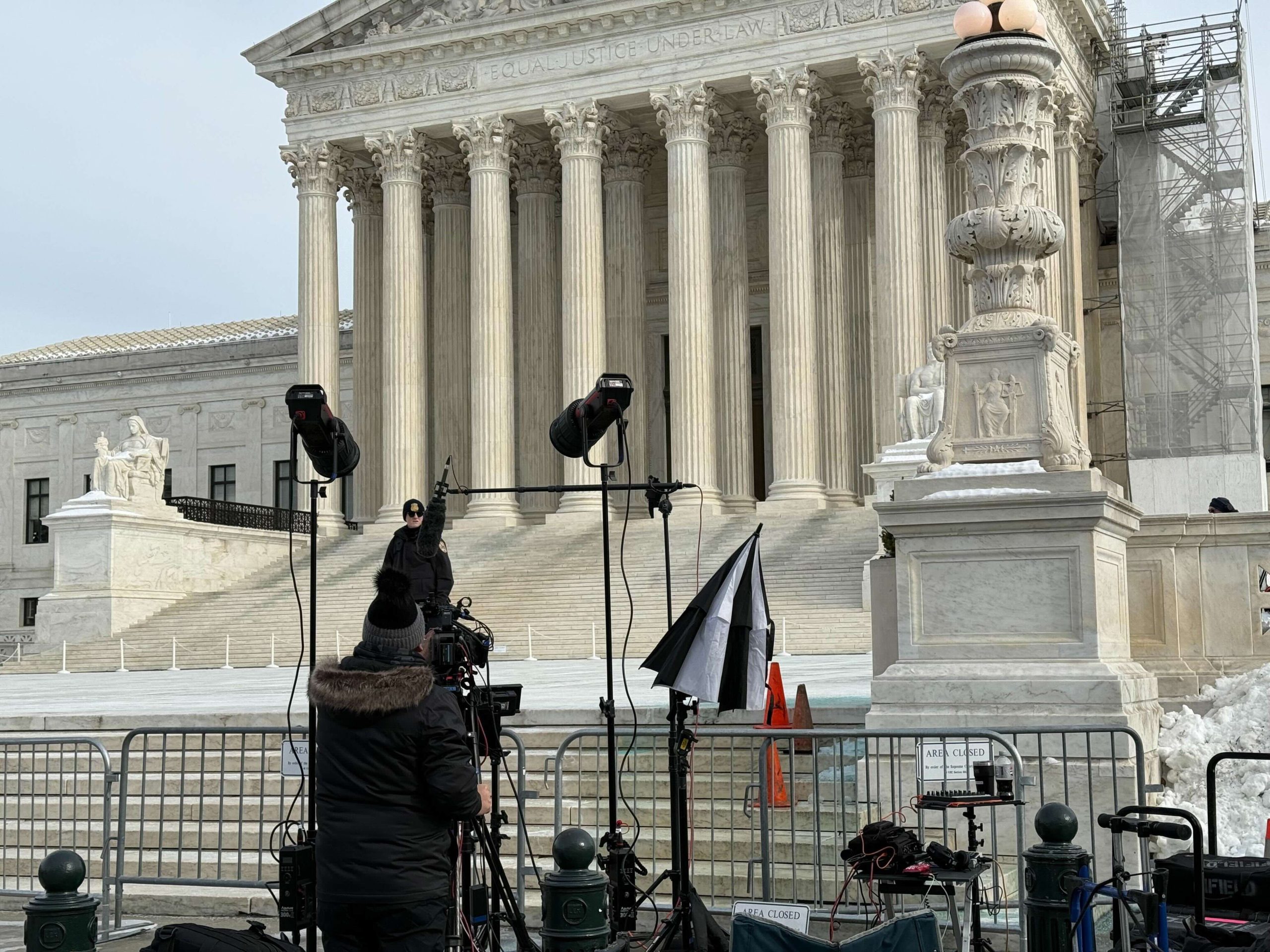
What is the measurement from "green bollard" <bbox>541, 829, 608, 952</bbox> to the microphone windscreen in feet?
5.28

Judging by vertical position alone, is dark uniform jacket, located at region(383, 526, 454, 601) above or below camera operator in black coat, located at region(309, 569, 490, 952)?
above

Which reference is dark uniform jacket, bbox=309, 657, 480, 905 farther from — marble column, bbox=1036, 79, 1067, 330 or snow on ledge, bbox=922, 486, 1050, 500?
marble column, bbox=1036, 79, 1067, 330

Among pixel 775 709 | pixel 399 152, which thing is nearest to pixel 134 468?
pixel 399 152

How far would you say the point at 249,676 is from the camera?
25.3 m

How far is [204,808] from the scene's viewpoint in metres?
13.0

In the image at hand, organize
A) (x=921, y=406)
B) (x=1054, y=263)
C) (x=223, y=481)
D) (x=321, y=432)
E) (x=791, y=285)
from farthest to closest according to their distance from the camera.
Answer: (x=223, y=481)
(x=1054, y=263)
(x=791, y=285)
(x=921, y=406)
(x=321, y=432)

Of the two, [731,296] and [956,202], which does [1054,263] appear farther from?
[731,296]

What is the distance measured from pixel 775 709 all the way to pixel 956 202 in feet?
93.4

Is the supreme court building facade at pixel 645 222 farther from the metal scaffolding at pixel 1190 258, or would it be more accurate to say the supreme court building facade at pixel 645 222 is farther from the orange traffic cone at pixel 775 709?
the orange traffic cone at pixel 775 709

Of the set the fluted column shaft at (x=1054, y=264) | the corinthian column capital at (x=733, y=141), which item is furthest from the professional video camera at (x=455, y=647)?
the corinthian column capital at (x=733, y=141)

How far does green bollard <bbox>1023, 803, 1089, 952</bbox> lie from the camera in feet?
26.0

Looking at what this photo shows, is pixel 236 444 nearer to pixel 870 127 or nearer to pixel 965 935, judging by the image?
pixel 870 127

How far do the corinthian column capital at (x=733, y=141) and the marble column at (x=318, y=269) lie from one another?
9880mm

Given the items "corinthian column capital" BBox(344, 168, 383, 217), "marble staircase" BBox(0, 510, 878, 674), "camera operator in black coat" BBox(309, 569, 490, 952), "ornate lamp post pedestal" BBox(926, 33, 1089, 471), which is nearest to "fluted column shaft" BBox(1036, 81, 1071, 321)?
"marble staircase" BBox(0, 510, 878, 674)
